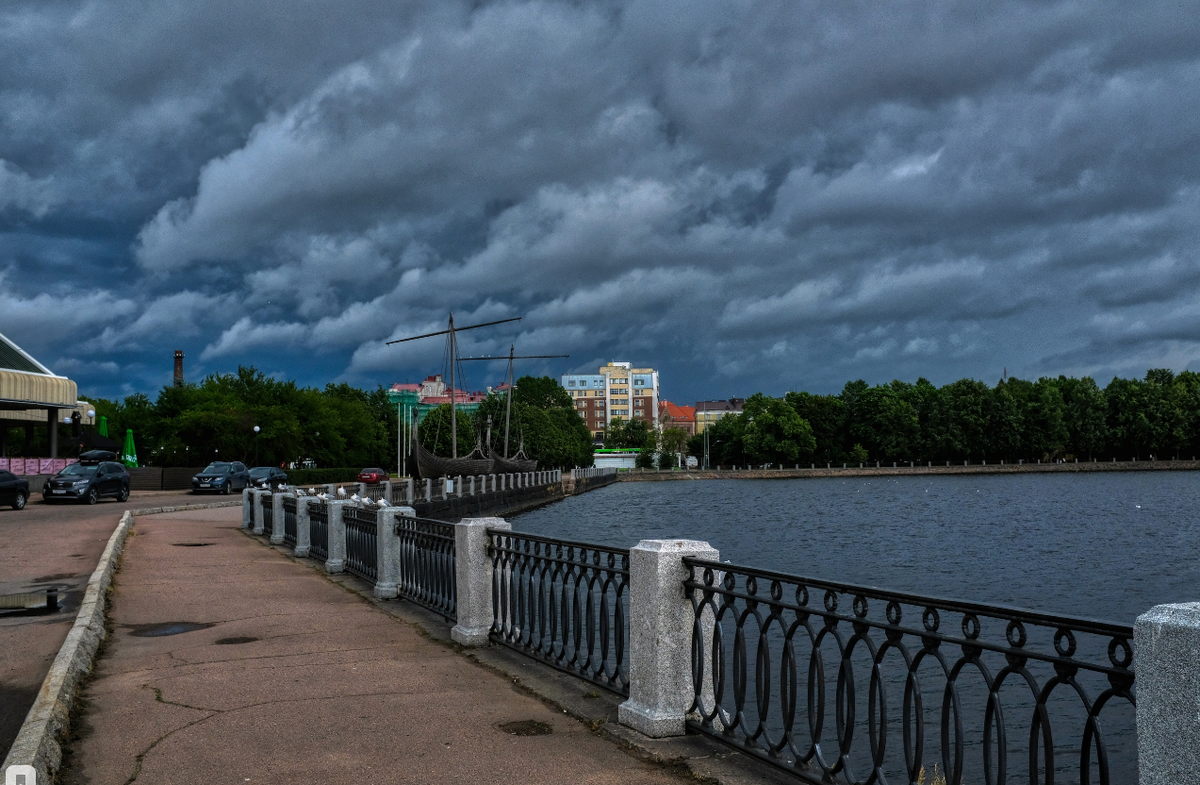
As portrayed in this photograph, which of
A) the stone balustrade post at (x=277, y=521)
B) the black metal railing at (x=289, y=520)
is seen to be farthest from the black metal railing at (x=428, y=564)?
the stone balustrade post at (x=277, y=521)

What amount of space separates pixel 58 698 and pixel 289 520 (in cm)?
1511

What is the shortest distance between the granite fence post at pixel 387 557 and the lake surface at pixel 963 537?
7.12 meters

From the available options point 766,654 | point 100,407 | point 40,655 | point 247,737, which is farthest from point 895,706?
point 100,407

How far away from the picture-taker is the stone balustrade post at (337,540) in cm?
1552

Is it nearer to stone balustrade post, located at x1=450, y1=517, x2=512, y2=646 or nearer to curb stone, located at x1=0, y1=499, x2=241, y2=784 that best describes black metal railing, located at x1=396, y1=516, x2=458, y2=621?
stone balustrade post, located at x1=450, y1=517, x2=512, y2=646

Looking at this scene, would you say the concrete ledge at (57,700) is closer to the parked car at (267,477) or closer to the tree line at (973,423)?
the parked car at (267,477)

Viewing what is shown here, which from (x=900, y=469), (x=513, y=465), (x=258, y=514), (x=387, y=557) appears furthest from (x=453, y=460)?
(x=900, y=469)

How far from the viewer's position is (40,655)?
889 cm

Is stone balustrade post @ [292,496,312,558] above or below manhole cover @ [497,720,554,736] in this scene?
above

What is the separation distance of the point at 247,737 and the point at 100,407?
85.0 metres

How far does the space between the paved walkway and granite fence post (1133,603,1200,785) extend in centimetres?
262

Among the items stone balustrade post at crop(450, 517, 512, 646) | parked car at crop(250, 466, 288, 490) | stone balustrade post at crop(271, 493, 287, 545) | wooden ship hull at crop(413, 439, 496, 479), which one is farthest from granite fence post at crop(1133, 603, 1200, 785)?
wooden ship hull at crop(413, 439, 496, 479)

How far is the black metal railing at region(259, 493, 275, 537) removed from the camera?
896 inches

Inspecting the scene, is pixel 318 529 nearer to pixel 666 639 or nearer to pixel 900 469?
pixel 666 639
